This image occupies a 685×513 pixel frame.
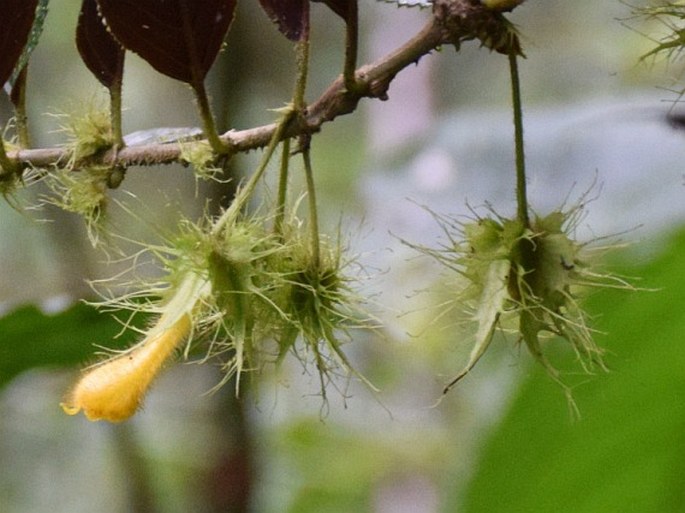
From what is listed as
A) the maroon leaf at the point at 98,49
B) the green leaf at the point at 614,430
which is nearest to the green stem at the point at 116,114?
the maroon leaf at the point at 98,49

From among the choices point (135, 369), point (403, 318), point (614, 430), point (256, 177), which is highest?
point (256, 177)

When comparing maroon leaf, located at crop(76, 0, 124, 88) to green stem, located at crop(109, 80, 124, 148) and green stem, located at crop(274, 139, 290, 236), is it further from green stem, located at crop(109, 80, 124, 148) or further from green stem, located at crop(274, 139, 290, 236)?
green stem, located at crop(274, 139, 290, 236)

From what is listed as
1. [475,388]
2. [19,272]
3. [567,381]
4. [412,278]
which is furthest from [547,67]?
[567,381]

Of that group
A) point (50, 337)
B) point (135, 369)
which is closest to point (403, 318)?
point (50, 337)

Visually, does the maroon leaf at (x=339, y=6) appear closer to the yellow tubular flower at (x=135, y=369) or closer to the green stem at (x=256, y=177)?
the green stem at (x=256, y=177)

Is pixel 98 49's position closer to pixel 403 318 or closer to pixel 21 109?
pixel 21 109

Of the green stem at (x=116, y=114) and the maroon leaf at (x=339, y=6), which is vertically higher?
the maroon leaf at (x=339, y=6)
